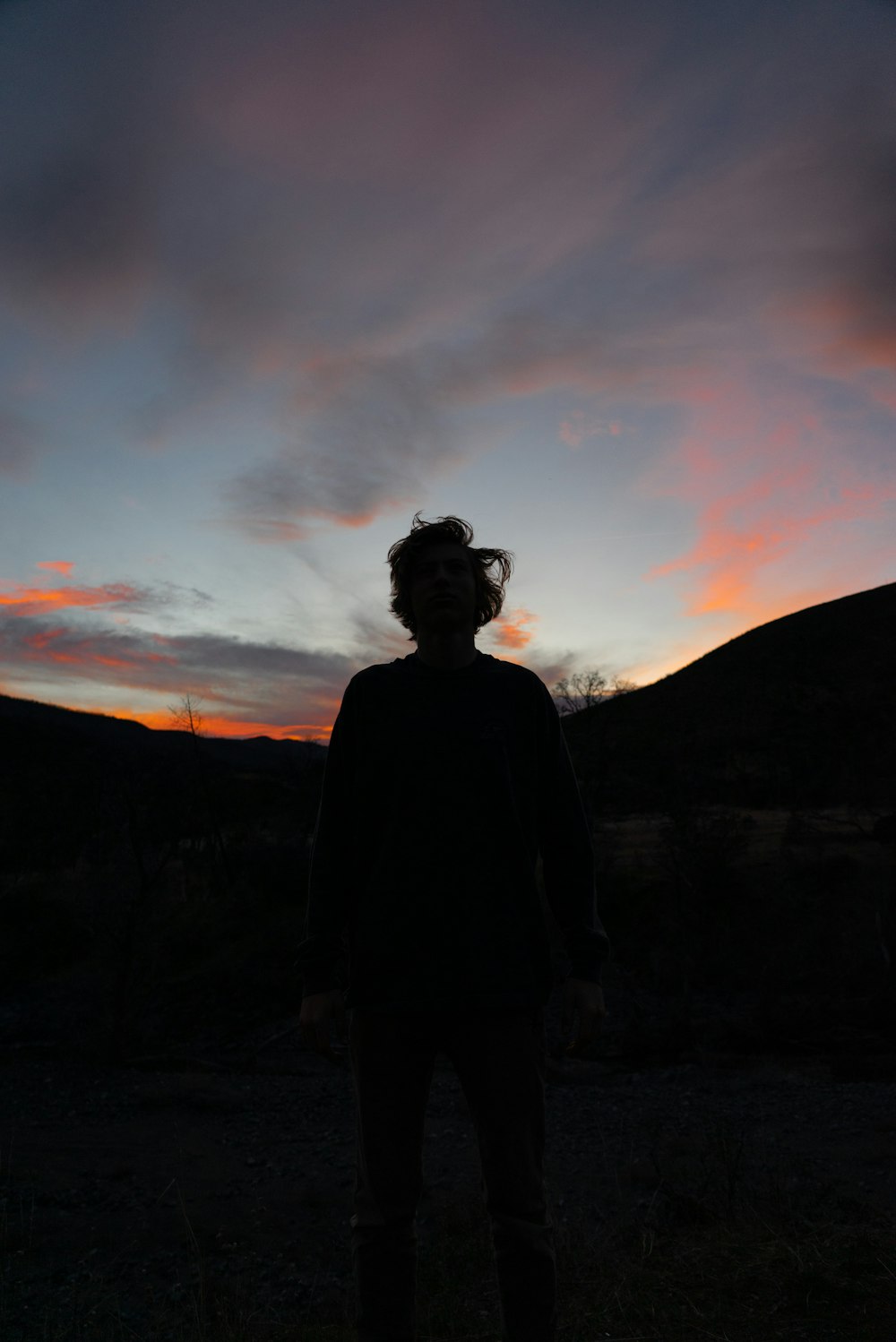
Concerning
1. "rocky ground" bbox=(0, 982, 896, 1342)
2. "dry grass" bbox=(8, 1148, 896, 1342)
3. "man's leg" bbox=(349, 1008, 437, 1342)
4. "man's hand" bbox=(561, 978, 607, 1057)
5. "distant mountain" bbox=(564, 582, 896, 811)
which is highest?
"distant mountain" bbox=(564, 582, 896, 811)

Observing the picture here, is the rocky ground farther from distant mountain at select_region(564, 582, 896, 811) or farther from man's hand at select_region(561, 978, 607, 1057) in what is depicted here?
distant mountain at select_region(564, 582, 896, 811)

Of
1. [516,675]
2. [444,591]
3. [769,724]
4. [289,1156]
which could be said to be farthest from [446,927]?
[769,724]

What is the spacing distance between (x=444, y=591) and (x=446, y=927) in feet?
3.28

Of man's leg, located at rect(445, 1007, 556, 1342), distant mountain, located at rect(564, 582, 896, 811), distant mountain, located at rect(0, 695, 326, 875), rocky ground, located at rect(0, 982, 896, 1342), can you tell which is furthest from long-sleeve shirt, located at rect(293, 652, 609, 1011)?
distant mountain, located at rect(0, 695, 326, 875)

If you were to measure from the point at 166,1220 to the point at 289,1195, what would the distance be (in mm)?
1568

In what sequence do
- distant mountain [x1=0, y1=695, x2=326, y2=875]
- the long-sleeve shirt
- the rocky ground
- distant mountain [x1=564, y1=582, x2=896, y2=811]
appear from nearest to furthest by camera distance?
the long-sleeve shirt, the rocky ground, distant mountain [x1=0, y1=695, x2=326, y2=875], distant mountain [x1=564, y1=582, x2=896, y2=811]

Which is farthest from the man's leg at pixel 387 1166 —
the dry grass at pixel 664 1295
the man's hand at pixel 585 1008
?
the dry grass at pixel 664 1295

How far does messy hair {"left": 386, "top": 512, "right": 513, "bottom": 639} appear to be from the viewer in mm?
2588

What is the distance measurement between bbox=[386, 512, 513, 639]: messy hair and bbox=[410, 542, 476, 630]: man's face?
0.09 metres

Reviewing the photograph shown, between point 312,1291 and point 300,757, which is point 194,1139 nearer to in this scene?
point 312,1291

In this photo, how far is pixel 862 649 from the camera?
5659 centimetres

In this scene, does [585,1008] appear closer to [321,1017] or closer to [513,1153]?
[513,1153]

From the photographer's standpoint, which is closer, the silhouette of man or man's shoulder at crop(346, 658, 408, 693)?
the silhouette of man

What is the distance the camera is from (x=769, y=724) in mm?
48344
